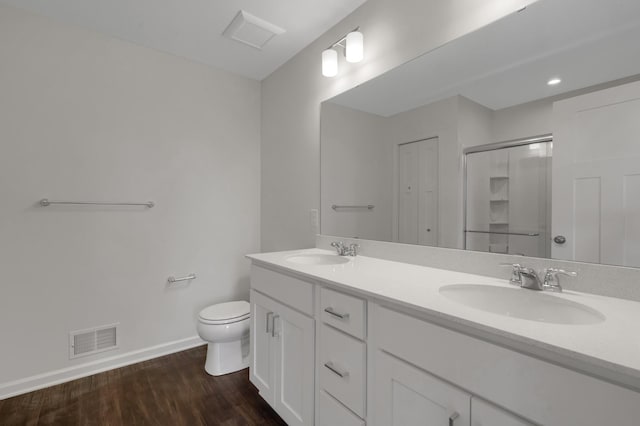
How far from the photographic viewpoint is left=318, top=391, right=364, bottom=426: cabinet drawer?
1004mm

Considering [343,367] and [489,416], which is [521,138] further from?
[343,367]

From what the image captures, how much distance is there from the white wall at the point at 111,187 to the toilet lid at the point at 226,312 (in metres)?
0.39

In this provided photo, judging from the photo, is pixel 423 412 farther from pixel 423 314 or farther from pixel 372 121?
pixel 372 121

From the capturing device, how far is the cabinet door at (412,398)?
72 cm

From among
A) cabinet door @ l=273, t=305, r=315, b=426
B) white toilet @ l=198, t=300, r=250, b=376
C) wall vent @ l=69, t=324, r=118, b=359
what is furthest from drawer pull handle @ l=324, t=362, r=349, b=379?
wall vent @ l=69, t=324, r=118, b=359

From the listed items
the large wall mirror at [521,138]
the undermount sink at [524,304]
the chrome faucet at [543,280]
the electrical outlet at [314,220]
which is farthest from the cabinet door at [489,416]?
the electrical outlet at [314,220]

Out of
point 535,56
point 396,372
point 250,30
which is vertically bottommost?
point 396,372

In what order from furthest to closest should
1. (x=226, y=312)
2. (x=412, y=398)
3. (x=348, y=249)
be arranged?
1. (x=226, y=312)
2. (x=348, y=249)
3. (x=412, y=398)

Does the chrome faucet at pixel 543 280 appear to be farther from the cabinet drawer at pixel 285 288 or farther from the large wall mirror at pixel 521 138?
the cabinet drawer at pixel 285 288

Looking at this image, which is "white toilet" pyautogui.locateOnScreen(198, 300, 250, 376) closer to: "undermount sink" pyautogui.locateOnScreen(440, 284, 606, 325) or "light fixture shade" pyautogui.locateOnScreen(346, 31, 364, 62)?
"undermount sink" pyautogui.locateOnScreen(440, 284, 606, 325)

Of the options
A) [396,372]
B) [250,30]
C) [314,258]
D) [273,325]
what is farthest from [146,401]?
[250,30]

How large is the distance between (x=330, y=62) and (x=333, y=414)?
1818 mm

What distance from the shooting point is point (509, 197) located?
1.13 metres

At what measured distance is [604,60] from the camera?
920mm
